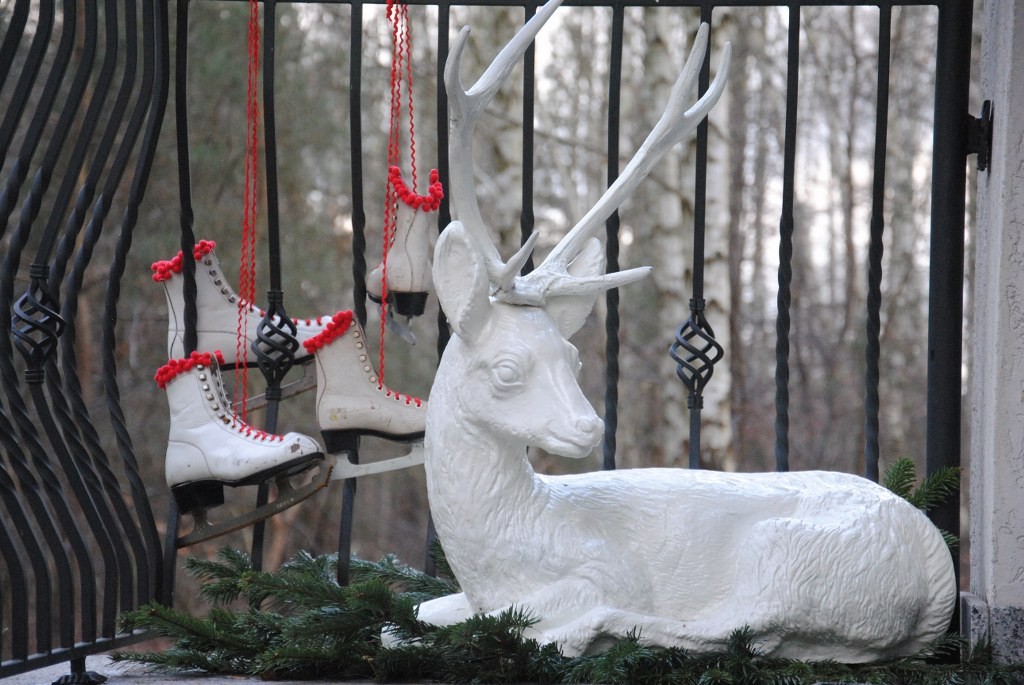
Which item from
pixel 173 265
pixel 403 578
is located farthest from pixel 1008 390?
pixel 173 265

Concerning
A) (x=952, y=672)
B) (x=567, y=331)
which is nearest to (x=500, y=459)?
(x=567, y=331)

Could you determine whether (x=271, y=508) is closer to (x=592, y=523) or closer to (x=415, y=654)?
(x=415, y=654)

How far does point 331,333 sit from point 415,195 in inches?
15.3

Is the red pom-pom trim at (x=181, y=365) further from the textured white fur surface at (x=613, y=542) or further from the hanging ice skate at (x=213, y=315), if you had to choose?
the textured white fur surface at (x=613, y=542)

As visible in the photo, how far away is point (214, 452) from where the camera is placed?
261cm

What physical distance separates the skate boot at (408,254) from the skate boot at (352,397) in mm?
135

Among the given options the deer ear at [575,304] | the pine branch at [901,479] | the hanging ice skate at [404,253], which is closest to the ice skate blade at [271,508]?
the hanging ice skate at [404,253]

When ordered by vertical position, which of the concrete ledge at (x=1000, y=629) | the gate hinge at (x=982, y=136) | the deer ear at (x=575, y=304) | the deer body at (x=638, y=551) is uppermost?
the gate hinge at (x=982, y=136)

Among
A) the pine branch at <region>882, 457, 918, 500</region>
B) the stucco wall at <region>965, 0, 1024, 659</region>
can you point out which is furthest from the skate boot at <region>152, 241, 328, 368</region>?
the stucco wall at <region>965, 0, 1024, 659</region>

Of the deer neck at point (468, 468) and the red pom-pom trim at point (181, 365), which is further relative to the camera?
the red pom-pom trim at point (181, 365)

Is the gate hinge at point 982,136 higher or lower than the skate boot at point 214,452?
higher

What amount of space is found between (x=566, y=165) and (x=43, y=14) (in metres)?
8.32

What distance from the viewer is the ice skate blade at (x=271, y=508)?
2.63m

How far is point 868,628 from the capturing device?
228 centimetres
